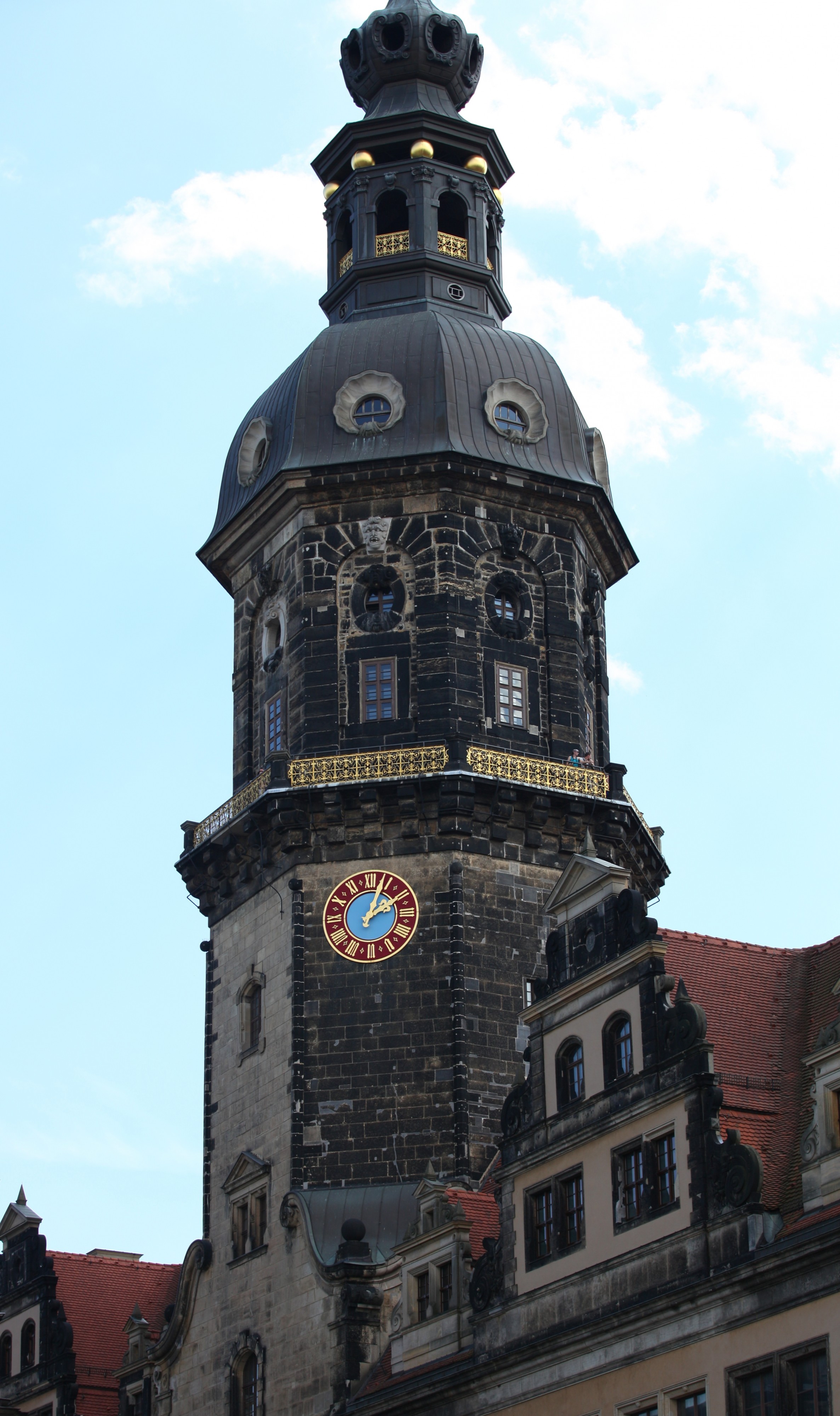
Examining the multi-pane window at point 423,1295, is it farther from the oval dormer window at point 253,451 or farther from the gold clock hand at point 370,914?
the oval dormer window at point 253,451

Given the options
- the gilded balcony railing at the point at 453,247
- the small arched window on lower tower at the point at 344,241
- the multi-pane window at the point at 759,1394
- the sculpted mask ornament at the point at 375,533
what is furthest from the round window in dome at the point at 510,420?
the multi-pane window at the point at 759,1394

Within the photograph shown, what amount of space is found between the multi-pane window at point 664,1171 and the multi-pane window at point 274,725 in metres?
17.7

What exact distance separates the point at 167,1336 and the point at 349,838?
11.0 metres

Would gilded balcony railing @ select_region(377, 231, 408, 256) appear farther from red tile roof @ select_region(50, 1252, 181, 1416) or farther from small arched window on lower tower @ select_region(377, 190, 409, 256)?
red tile roof @ select_region(50, 1252, 181, 1416)

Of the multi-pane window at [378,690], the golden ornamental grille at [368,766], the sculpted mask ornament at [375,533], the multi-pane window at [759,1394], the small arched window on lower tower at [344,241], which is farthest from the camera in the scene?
the small arched window on lower tower at [344,241]

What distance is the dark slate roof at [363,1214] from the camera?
4341cm

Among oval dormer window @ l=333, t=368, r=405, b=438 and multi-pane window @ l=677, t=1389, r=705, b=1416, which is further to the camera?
oval dormer window @ l=333, t=368, r=405, b=438

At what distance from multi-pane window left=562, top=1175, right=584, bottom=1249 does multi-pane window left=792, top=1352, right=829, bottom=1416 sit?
5.74 m

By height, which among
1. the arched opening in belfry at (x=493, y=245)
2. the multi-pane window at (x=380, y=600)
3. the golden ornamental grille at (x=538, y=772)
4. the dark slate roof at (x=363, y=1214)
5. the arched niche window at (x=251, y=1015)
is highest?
the arched opening in belfry at (x=493, y=245)

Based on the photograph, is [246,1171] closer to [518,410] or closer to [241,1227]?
[241,1227]

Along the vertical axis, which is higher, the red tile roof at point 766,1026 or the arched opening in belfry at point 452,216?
the arched opening in belfry at point 452,216

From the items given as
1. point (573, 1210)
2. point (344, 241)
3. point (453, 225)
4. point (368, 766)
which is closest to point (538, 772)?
point (368, 766)

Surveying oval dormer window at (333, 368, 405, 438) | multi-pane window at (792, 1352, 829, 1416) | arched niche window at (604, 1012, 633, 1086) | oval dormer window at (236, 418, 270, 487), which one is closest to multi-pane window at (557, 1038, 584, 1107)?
arched niche window at (604, 1012, 633, 1086)

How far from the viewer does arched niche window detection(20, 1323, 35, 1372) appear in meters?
55.3
